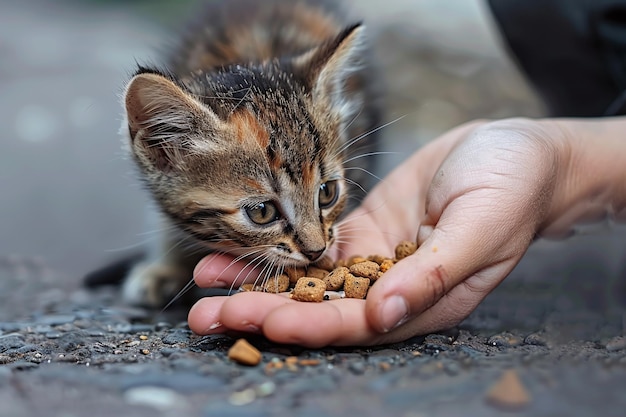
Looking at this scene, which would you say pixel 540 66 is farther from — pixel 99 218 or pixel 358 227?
pixel 99 218

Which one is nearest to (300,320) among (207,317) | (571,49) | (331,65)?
(207,317)

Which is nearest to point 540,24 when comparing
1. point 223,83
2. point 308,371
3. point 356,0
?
point 223,83

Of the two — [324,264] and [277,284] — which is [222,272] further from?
[324,264]

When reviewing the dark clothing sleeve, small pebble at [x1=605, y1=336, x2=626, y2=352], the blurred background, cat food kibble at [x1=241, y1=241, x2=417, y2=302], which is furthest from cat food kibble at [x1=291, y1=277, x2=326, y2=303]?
the dark clothing sleeve

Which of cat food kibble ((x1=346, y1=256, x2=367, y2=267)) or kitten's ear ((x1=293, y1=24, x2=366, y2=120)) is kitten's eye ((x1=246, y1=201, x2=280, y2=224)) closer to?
cat food kibble ((x1=346, y1=256, x2=367, y2=267))

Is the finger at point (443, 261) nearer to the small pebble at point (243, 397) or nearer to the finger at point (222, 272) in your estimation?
the small pebble at point (243, 397)

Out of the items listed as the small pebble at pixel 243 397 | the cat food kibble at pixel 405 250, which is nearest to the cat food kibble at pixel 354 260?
the cat food kibble at pixel 405 250
